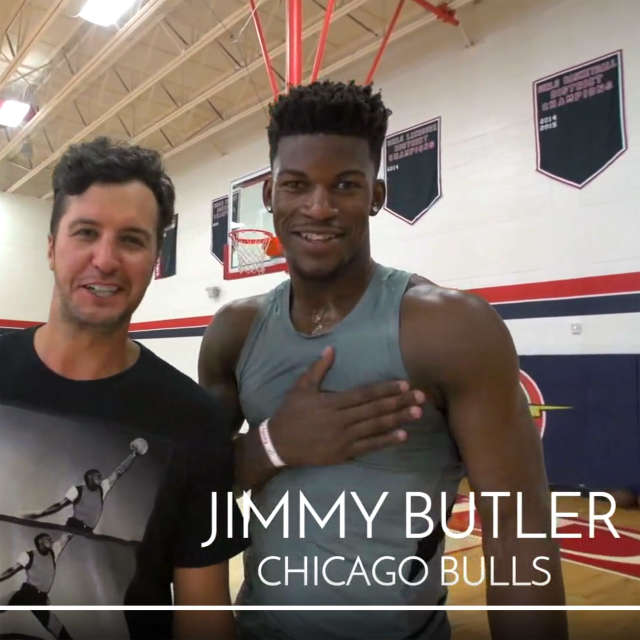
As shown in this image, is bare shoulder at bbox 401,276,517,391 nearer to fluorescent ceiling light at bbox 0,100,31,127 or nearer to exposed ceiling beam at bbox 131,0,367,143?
exposed ceiling beam at bbox 131,0,367,143

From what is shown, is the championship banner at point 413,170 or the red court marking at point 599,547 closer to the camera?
the red court marking at point 599,547

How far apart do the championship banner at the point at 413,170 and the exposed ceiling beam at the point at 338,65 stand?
0.92 meters

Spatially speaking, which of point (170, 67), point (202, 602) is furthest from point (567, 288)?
point (170, 67)

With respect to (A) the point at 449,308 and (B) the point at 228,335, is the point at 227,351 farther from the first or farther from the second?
(A) the point at 449,308

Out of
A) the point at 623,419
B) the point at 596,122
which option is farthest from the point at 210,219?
the point at 623,419

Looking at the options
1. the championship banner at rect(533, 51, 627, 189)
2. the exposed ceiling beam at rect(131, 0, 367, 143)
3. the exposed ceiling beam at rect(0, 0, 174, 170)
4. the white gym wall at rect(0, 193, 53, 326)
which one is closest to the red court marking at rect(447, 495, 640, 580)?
the championship banner at rect(533, 51, 627, 189)

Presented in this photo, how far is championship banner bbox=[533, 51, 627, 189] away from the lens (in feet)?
15.1

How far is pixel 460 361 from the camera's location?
116 centimetres

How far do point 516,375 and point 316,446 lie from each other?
16.5 inches

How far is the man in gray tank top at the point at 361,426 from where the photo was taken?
118cm

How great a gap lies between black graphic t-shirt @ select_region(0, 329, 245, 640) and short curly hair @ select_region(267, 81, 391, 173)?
2.05 feet

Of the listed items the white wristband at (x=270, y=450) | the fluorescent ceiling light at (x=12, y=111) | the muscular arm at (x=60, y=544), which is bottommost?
the muscular arm at (x=60, y=544)

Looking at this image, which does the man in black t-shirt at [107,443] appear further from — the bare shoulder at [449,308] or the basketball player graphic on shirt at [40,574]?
the bare shoulder at [449,308]

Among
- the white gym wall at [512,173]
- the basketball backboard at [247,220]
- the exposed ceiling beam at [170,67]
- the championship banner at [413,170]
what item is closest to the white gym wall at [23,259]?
the exposed ceiling beam at [170,67]
